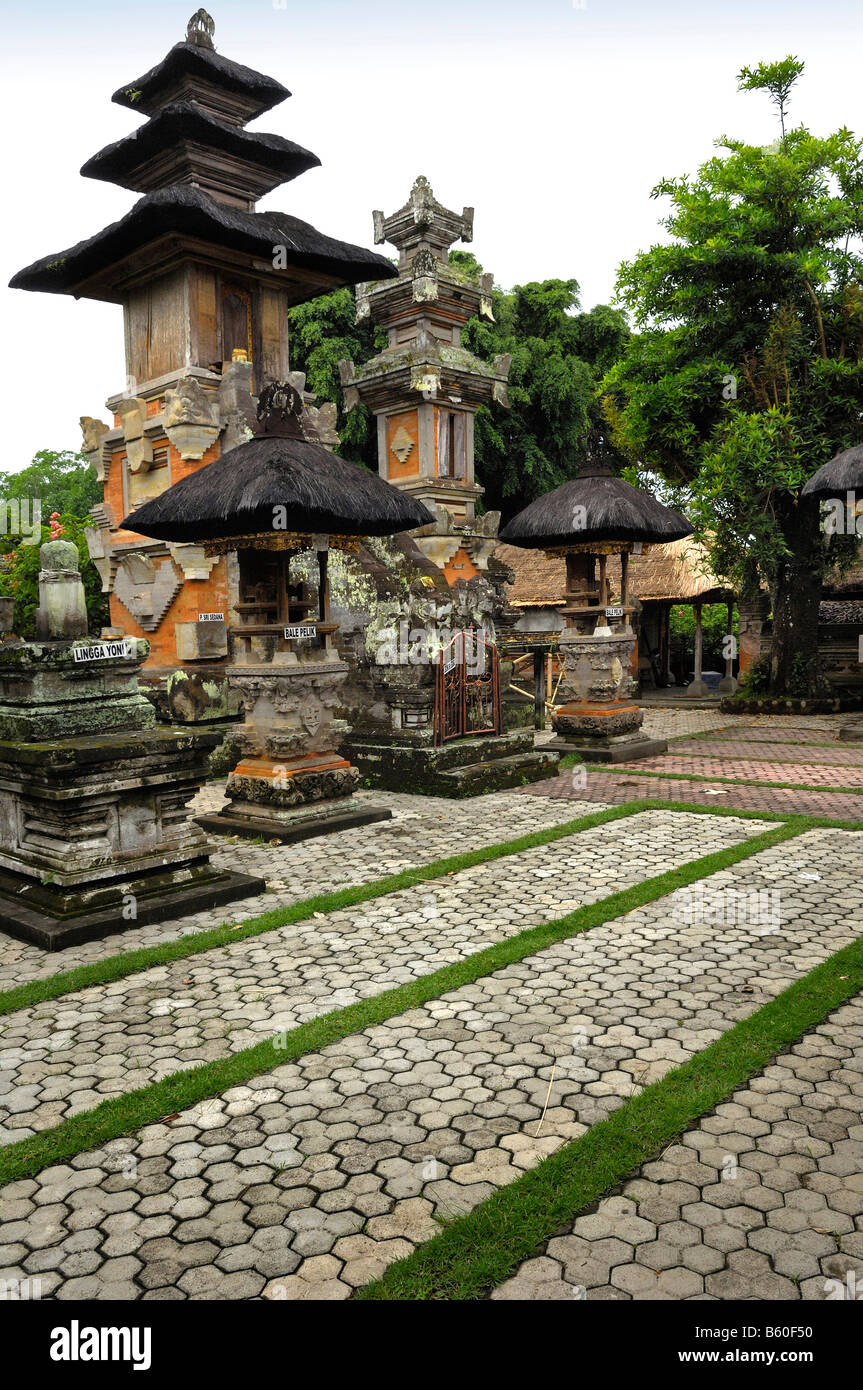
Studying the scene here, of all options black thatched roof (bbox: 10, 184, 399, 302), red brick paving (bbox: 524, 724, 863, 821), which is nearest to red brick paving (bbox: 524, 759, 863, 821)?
red brick paving (bbox: 524, 724, 863, 821)

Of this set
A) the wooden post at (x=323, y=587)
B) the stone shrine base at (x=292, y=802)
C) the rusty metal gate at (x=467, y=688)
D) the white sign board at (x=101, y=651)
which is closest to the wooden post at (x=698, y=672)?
the rusty metal gate at (x=467, y=688)

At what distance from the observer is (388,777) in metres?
9.91

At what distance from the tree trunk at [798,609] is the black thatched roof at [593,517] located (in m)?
6.21

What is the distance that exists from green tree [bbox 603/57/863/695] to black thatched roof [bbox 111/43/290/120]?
759 centimetres

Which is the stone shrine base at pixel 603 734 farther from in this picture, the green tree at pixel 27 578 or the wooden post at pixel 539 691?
the green tree at pixel 27 578

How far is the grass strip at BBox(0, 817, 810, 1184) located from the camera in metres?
3.17

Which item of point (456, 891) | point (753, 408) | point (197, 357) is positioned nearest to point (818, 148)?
point (753, 408)

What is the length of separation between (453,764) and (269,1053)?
6040 mm

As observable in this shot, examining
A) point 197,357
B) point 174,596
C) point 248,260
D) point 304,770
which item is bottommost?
point 304,770

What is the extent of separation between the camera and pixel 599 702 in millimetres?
11875

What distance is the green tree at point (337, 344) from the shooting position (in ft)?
73.1

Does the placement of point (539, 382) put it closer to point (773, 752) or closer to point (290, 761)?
point (773, 752)

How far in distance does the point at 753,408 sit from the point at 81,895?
15215 mm
